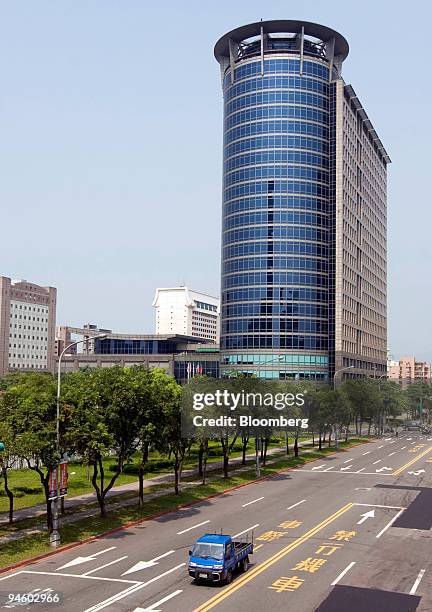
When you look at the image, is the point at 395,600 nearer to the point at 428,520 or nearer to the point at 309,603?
the point at 309,603

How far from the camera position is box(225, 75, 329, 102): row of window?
14038 centimetres

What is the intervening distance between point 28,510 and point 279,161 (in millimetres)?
108853

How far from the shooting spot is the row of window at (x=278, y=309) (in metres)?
137

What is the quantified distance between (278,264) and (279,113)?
32.8 m

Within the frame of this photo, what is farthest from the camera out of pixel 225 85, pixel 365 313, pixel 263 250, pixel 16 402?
pixel 365 313

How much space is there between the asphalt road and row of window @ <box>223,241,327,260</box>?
9013cm

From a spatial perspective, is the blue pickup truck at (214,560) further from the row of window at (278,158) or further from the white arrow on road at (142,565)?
the row of window at (278,158)

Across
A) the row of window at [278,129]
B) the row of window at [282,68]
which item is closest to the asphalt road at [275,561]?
the row of window at [278,129]

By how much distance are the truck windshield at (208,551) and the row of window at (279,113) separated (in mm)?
123970

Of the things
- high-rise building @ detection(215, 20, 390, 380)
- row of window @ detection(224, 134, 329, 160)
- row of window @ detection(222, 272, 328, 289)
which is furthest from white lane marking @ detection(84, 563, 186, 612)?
row of window @ detection(224, 134, 329, 160)

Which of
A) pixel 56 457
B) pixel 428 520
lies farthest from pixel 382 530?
pixel 56 457

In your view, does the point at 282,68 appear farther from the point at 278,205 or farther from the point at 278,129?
the point at 278,205

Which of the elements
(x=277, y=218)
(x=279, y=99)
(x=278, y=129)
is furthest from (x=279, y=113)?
(x=277, y=218)

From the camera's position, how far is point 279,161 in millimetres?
138375
